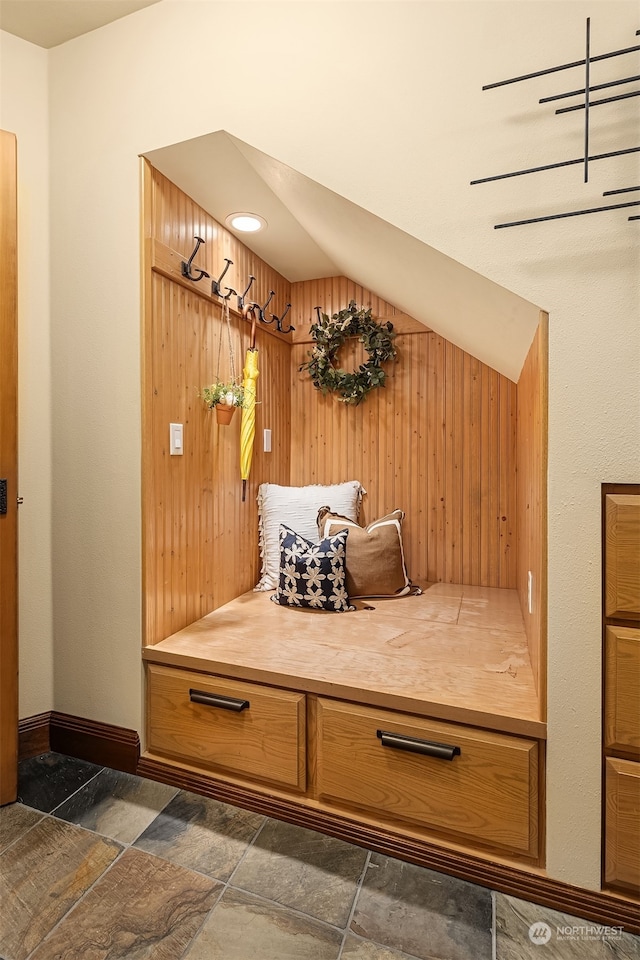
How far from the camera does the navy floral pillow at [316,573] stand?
7.27 ft

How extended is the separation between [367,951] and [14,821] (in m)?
1.19

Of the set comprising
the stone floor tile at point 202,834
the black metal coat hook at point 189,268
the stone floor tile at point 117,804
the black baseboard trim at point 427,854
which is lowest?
the stone floor tile at point 202,834

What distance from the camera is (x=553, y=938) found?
119cm

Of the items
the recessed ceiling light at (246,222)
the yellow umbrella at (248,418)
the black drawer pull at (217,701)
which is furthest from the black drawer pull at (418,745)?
the recessed ceiling light at (246,222)

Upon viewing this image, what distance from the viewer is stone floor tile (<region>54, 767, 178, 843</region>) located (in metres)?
1.56

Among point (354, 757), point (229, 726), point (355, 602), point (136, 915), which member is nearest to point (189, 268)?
point (355, 602)

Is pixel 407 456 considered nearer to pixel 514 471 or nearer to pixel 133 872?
pixel 514 471

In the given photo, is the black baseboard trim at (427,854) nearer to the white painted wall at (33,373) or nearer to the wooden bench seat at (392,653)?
the wooden bench seat at (392,653)

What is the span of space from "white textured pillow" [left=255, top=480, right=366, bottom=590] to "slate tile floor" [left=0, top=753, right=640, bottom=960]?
3.84 ft

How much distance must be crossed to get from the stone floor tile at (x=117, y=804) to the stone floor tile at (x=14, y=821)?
75mm

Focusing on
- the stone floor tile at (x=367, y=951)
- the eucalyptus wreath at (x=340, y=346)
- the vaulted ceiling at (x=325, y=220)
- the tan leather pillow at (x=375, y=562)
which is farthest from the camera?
the eucalyptus wreath at (x=340, y=346)

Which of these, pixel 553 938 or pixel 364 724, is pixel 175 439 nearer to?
pixel 364 724

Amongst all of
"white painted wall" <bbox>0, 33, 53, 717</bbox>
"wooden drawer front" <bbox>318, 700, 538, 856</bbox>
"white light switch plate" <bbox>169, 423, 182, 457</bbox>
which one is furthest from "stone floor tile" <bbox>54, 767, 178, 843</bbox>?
"white light switch plate" <bbox>169, 423, 182, 457</bbox>

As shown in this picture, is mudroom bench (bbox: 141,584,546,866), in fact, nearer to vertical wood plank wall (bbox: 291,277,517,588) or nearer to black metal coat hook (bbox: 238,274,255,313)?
vertical wood plank wall (bbox: 291,277,517,588)
